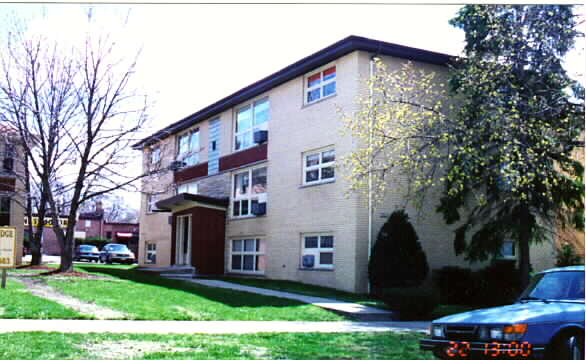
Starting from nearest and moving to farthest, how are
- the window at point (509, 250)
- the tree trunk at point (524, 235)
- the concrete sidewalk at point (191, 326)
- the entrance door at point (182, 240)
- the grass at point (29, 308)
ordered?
the concrete sidewalk at point (191, 326) → the grass at point (29, 308) → the tree trunk at point (524, 235) → the window at point (509, 250) → the entrance door at point (182, 240)

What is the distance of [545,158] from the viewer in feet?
45.4

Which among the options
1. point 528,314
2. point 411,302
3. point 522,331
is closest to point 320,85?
point 411,302

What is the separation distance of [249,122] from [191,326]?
47.8ft

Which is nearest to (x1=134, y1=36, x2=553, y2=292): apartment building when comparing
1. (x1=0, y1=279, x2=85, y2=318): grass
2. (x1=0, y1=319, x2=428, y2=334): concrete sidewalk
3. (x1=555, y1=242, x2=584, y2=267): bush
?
(x1=555, y1=242, x2=584, y2=267): bush

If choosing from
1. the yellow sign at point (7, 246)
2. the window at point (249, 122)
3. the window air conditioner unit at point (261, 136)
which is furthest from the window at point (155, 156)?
the yellow sign at point (7, 246)

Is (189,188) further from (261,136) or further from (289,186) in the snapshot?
(289,186)

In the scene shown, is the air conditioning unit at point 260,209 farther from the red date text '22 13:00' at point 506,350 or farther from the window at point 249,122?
the red date text '22 13:00' at point 506,350

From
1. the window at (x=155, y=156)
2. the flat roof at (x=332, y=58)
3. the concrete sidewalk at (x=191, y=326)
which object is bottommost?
the concrete sidewalk at (x=191, y=326)

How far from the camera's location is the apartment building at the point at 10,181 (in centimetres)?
2161

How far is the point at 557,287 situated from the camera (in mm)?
8297

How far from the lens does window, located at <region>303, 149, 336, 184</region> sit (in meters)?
20.4

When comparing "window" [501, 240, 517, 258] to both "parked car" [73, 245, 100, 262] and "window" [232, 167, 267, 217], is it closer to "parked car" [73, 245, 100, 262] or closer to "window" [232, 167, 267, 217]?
"window" [232, 167, 267, 217]

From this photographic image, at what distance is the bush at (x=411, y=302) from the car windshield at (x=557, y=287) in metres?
5.88

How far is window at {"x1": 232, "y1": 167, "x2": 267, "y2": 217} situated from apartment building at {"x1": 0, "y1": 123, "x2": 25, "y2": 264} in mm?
7668
